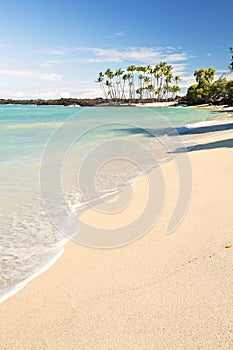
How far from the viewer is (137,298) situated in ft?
9.59

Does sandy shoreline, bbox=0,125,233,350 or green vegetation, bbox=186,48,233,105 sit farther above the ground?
green vegetation, bbox=186,48,233,105

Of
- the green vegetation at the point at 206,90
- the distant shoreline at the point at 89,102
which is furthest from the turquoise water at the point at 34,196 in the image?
the distant shoreline at the point at 89,102

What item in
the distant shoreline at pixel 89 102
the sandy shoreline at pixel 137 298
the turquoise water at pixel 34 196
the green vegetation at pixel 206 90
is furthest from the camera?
the distant shoreline at pixel 89 102

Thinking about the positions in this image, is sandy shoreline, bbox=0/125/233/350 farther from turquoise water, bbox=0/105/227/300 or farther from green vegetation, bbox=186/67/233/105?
green vegetation, bbox=186/67/233/105

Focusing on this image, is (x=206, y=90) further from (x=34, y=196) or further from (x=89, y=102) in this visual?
(x=34, y=196)

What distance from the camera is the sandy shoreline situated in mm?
2432

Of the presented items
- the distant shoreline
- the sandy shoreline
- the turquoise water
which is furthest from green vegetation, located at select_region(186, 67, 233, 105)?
the sandy shoreline

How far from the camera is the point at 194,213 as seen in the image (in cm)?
507

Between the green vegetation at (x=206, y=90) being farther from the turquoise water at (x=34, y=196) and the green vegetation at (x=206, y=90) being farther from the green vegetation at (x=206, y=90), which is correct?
the turquoise water at (x=34, y=196)

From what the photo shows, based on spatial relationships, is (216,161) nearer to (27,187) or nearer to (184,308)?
(27,187)

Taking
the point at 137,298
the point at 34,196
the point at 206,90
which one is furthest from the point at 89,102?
the point at 137,298

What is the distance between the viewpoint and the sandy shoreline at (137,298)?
7.98ft

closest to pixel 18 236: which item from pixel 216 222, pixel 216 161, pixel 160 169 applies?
pixel 216 222

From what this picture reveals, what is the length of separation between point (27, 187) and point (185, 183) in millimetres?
3818
